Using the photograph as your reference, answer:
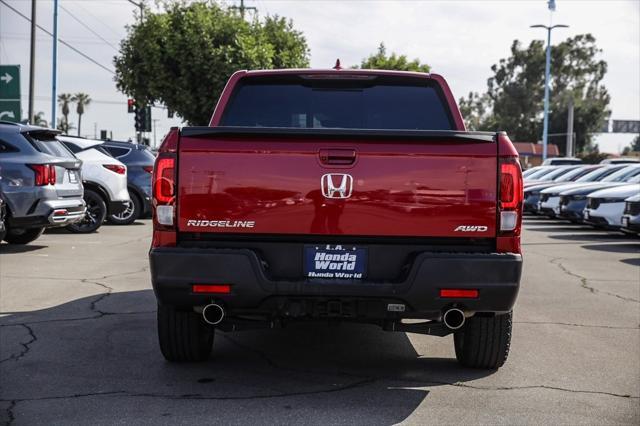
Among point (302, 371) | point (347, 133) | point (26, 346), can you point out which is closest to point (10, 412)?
point (26, 346)

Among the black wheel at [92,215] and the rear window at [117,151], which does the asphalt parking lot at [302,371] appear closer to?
the black wheel at [92,215]

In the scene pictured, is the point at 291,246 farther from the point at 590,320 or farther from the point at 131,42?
the point at 131,42

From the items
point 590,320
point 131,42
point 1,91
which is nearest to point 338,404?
point 590,320

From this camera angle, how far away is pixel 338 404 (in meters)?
4.93

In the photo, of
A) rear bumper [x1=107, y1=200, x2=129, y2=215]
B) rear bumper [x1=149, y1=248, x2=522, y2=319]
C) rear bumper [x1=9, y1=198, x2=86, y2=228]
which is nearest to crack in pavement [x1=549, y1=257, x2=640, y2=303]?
rear bumper [x1=149, y1=248, x2=522, y2=319]

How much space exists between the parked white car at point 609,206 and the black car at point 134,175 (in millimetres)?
9061

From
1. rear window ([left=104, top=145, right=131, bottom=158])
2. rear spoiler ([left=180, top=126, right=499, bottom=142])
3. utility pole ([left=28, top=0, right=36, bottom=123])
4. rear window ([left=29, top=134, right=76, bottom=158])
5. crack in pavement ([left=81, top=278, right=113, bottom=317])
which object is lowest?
crack in pavement ([left=81, top=278, right=113, bottom=317])

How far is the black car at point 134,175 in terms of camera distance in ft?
58.4

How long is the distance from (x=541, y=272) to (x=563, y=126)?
88.6 m

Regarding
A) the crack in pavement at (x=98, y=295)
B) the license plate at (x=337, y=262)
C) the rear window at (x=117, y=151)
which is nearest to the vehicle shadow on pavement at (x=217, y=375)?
the crack in pavement at (x=98, y=295)

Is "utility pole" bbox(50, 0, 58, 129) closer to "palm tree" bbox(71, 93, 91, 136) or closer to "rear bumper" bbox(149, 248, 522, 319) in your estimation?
"rear bumper" bbox(149, 248, 522, 319)

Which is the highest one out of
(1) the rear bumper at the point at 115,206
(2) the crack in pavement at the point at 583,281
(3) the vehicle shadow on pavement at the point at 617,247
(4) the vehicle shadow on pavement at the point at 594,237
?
(1) the rear bumper at the point at 115,206

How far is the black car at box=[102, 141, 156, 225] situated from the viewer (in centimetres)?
1780

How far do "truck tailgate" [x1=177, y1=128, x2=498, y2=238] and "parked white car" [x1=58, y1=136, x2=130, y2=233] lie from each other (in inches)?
434
